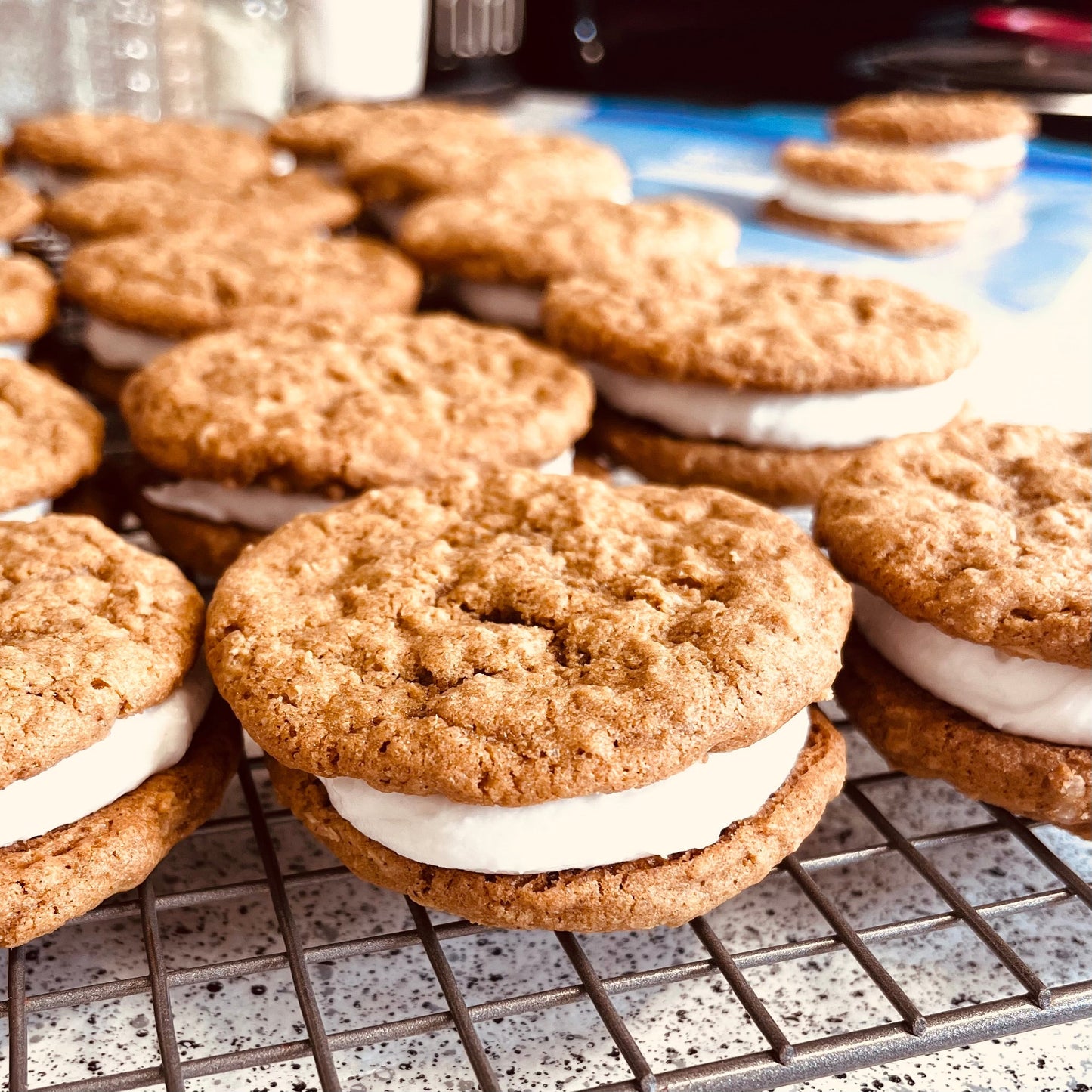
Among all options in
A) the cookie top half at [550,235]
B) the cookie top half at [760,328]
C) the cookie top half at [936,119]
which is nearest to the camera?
the cookie top half at [760,328]

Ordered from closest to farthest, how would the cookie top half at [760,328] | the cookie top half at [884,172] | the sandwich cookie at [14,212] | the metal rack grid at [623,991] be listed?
1. the metal rack grid at [623,991]
2. the cookie top half at [760,328]
3. the sandwich cookie at [14,212]
4. the cookie top half at [884,172]

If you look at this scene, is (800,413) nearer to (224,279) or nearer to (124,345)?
(224,279)

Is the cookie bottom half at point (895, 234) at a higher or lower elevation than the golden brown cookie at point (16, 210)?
lower

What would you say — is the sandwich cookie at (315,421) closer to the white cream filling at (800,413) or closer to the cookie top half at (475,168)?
the white cream filling at (800,413)

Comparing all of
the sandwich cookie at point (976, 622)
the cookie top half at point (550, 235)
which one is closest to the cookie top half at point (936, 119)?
the cookie top half at point (550, 235)

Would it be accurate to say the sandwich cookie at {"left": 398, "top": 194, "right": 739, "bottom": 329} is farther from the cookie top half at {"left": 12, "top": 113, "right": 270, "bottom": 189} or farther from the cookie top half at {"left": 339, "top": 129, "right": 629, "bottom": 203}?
the cookie top half at {"left": 12, "top": 113, "right": 270, "bottom": 189}

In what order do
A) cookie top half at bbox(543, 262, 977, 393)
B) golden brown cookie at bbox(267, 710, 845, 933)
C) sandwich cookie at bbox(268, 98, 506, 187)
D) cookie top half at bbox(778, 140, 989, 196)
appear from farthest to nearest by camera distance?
cookie top half at bbox(778, 140, 989, 196) → sandwich cookie at bbox(268, 98, 506, 187) → cookie top half at bbox(543, 262, 977, 393) → golden brown cookie at bbox(267, 710, 845, 933)

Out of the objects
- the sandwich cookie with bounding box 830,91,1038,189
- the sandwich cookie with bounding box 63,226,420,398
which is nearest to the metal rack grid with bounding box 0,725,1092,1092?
the sandwich cookie with bounding box 63,226,420,398
